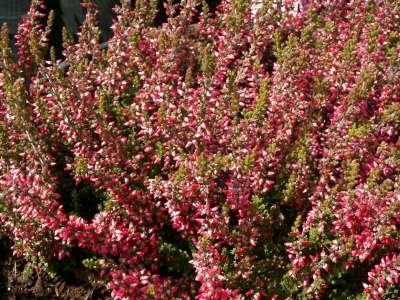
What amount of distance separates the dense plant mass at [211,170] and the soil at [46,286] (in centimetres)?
11

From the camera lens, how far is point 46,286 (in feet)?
10.7

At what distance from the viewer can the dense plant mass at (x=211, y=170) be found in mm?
2756

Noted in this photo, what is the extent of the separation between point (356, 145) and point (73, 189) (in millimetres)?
1641

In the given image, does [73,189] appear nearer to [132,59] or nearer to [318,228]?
[132,59]

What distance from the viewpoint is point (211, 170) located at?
9.36 feet

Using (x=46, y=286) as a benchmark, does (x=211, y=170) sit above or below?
above

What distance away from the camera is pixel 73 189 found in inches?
136

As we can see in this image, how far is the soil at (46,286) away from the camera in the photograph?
10.5ft

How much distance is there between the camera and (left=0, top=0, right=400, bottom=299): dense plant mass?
9.04 ft

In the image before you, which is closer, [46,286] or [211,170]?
[211,170]

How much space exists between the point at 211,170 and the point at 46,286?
1.20 metres

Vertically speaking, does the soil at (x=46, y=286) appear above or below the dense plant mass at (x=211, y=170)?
below

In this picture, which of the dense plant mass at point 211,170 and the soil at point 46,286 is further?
the soil at point 46,286

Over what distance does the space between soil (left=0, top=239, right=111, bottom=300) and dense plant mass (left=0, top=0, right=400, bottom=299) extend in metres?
0.11
